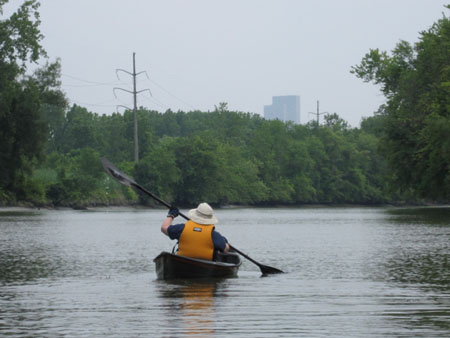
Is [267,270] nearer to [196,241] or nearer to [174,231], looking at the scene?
[196,241]

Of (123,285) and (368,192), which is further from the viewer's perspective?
(368,192)

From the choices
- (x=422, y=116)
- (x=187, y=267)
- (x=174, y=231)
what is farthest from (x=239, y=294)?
(x=422, y=116)

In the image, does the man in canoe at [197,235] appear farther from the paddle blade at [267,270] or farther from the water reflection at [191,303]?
the paddle blade at [267,270]

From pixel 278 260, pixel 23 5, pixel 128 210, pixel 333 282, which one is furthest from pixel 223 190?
pixel 333 282

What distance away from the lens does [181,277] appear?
20.0 m

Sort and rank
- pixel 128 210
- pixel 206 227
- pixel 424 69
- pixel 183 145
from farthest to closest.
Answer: pixel 183 145, pixel 128 210, pixel 424 69, pixel 206 227

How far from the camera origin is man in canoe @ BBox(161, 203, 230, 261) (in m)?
19.7

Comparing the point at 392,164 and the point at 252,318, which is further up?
the point at 392,164

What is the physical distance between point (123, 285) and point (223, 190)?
106396mm

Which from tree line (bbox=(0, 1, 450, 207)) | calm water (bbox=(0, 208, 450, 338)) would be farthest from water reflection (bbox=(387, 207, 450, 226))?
calm water (bbox=(0, 208, 450, 338))

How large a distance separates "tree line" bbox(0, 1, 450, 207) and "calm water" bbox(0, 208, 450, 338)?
29.2 m

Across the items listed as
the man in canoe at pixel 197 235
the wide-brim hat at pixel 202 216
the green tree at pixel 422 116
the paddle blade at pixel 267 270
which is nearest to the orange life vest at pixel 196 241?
the man in canoe at pixel 197 235

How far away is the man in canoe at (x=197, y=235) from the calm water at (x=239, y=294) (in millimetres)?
815

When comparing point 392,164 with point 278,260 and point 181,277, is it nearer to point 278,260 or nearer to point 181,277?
point 278,260
